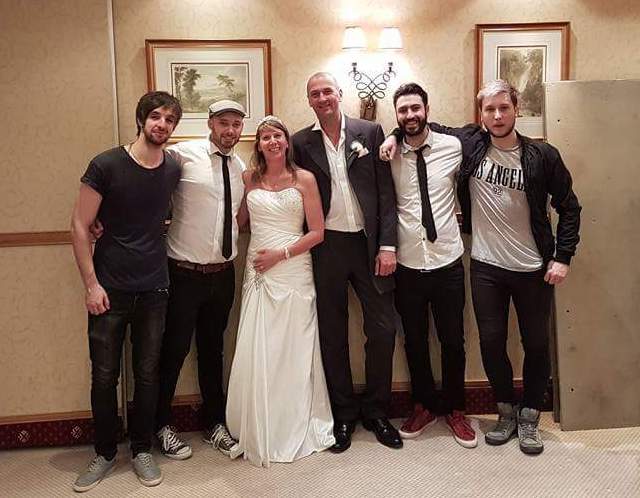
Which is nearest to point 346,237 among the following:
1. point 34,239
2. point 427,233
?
point 427,233

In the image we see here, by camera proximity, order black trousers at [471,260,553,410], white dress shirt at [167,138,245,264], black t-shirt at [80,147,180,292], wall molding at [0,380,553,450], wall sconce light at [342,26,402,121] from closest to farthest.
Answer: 1. black t-shirt at [80,147,180,292]
2. white dress shirt at [167,138,245,264]
3. black trousers at [471,260,553,410]
4. wall molding at [0,380,553,450]
5. wall sconce light at [342,26,402,121]

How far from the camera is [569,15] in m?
3.24

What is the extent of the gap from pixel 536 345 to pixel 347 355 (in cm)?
91

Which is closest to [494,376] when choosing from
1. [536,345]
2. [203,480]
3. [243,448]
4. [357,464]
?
[536,345]

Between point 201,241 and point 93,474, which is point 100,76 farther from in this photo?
point 93,474

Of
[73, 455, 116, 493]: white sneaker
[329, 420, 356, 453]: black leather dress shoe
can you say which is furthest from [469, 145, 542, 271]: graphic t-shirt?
[73, 455, 116, 493]: white sneaker

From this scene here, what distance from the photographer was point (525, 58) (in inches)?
128

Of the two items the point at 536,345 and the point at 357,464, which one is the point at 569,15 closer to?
the point at 536,345

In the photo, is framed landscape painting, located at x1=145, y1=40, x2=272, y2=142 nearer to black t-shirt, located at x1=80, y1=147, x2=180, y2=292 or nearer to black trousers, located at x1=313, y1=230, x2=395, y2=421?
black t-shirt, located at x1=80, y1=147, x2=180, y2=292

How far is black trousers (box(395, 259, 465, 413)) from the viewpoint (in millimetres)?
2961

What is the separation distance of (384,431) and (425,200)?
45.3 inches

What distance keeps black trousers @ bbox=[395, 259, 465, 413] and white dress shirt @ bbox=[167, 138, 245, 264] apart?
3.00 ft

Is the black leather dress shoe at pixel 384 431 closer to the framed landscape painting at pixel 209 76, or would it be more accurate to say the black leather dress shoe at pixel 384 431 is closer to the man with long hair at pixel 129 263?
the man with long hair at pixel 129 263

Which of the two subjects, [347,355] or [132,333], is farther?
[347,355]
